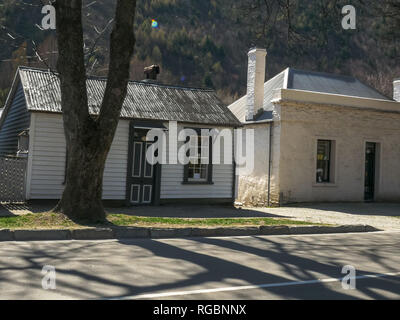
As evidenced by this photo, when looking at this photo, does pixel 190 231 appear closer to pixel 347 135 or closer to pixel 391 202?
pixel 347 135

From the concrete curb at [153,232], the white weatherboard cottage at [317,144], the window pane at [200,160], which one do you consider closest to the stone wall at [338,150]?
the white weatherboard cottage at [317,144]

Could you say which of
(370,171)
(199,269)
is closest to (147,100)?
(370,171)

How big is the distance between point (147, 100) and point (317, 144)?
8.00 meters

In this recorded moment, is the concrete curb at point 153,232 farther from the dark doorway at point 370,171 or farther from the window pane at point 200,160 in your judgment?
the dark doorway at point 370,171

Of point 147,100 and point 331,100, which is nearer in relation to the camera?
point 147,100

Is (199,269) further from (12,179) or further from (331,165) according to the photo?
(331,165)

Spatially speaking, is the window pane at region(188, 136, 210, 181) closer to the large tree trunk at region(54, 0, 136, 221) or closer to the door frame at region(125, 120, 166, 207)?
the door frame at region(125, 120, 166, 207)

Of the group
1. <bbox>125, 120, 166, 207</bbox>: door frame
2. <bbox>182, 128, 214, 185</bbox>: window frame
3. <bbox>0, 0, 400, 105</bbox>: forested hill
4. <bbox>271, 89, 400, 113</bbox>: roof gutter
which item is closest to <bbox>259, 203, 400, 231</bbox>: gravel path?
<bbox>182, 128, 214, 185</bbox>: window frame

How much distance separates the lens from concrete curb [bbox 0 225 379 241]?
9.20m

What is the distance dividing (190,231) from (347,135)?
41.7 ft

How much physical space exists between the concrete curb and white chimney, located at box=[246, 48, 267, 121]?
10681mm

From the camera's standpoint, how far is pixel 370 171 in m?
21.9

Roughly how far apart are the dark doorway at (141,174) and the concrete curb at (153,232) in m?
6.16

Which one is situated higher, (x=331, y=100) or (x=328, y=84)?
(x=328, y=84)
